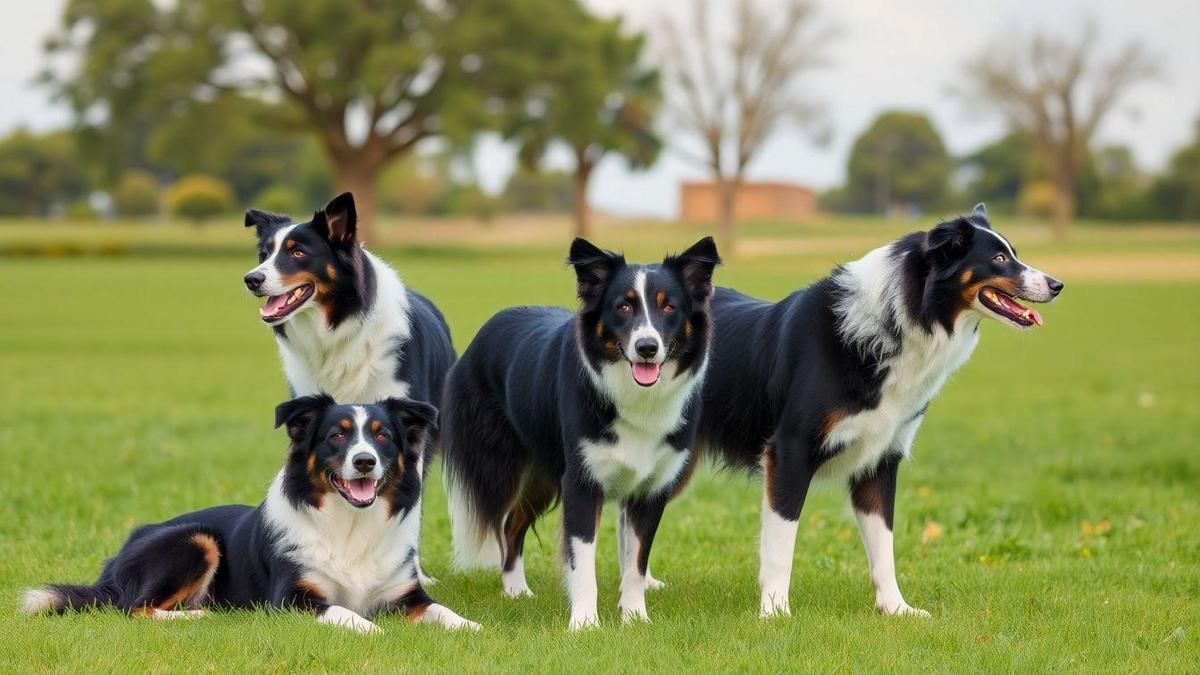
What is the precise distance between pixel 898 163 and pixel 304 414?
11349cm

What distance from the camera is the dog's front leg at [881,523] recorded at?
23.6 feet

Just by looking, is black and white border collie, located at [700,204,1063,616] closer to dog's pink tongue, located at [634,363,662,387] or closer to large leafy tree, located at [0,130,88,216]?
dog's pink tongue, located at [634,363,662,387]

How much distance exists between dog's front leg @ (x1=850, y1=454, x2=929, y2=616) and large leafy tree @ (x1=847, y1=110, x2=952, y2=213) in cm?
10871

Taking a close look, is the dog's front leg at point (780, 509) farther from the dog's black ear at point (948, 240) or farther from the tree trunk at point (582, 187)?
the tree trunk at point (582, 187)

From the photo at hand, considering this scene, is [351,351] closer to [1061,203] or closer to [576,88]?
[576,88]

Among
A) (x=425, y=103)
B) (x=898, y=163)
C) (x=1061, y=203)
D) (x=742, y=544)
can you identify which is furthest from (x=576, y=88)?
(x=898, y=163)

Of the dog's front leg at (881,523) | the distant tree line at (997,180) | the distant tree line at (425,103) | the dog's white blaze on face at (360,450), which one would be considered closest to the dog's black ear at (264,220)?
the dog's white blaze on face at (360,450)

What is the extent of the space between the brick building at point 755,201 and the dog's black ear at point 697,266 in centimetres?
8763

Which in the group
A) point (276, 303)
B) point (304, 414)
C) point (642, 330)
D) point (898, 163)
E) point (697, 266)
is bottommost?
point (304, 414)

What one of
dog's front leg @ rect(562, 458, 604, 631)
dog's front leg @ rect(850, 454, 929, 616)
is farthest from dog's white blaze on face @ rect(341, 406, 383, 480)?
dog's front leg @ rect(850, 454, 929, 616)

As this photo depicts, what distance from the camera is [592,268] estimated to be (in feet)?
21.3

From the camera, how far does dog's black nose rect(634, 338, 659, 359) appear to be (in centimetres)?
627

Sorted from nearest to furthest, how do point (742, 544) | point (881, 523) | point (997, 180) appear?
point (881, 523) → point (742, 544) → point (997, 180)

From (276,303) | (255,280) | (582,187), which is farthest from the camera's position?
(582,187)
